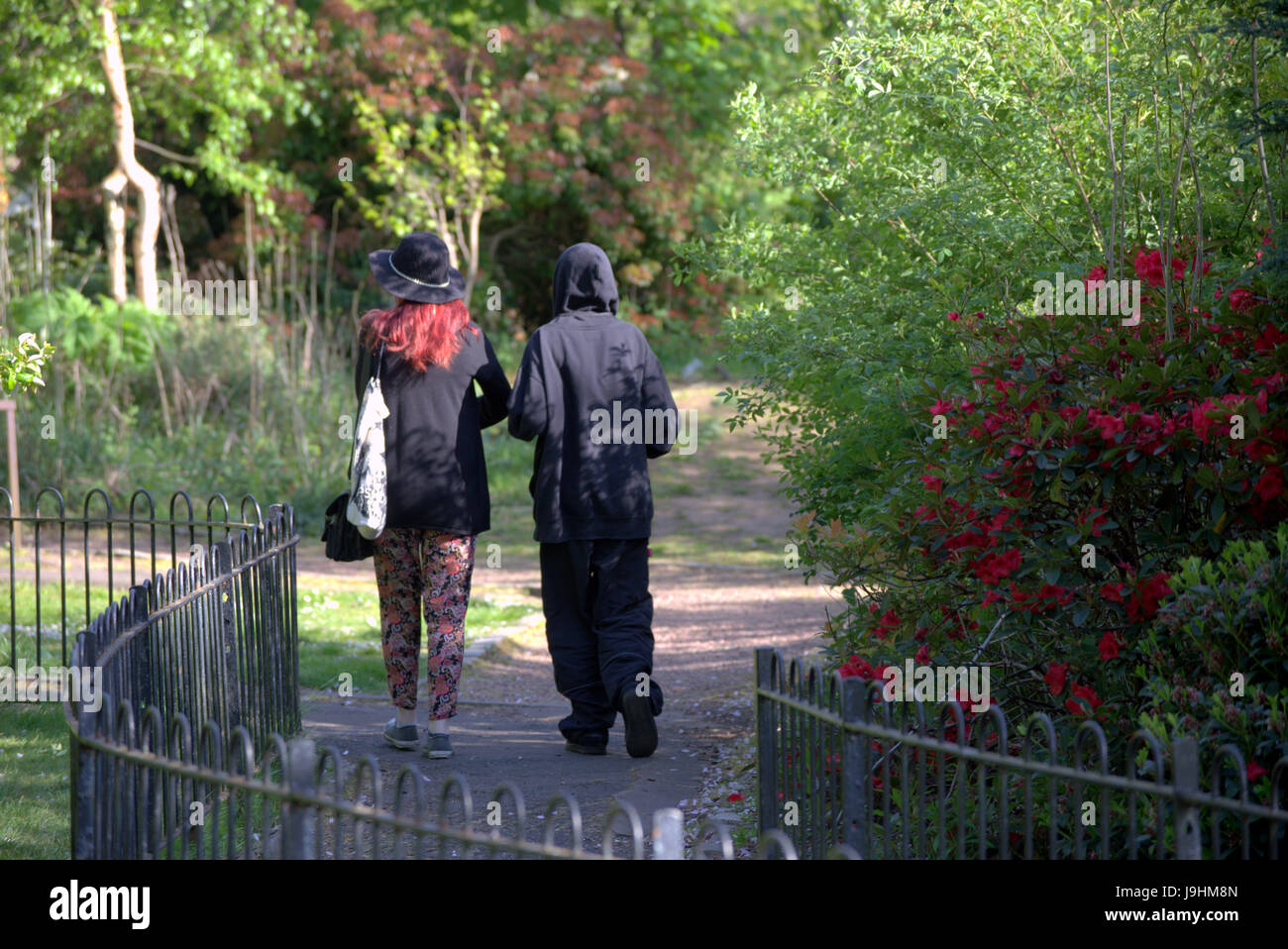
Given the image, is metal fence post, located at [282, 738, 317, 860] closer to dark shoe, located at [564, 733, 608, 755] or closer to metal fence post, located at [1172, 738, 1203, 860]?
metal fence post, located at [1172, 738, 1203, 860]

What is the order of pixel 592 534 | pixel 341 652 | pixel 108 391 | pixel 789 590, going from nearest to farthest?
pixel 592 534, pixel 341 652, pixel 789 590, pixel 108 391

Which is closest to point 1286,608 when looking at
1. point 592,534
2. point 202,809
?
point 592,534

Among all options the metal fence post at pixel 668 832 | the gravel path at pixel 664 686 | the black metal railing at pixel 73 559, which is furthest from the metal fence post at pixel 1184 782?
the black metal railing at pixel 73 559

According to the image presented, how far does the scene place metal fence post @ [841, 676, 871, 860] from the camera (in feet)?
10.0

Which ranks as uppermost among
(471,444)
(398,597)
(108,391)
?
(108,391)

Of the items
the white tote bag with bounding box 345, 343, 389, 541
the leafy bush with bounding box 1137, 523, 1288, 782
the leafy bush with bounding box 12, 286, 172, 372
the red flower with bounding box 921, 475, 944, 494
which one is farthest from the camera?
the leafy bush with bounding box 12, 286, 172, 372

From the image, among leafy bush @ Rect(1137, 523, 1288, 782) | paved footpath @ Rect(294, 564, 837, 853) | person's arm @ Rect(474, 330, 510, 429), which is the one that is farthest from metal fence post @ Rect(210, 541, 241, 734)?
Result: leafy bush @ Rect(1137, 523, 1288, 782)

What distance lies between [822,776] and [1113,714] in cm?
93

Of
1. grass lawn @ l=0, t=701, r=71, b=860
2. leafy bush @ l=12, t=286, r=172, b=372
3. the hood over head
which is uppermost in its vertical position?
leafy bush @ l=12, t=286, r=172, b=372

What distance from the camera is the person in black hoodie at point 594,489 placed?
5086 millimetres

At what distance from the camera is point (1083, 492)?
12.8ft

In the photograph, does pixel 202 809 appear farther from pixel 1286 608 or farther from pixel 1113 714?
pixel 1286 608

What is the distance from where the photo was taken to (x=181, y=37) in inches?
532

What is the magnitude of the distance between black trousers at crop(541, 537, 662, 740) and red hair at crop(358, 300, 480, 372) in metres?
0.85
